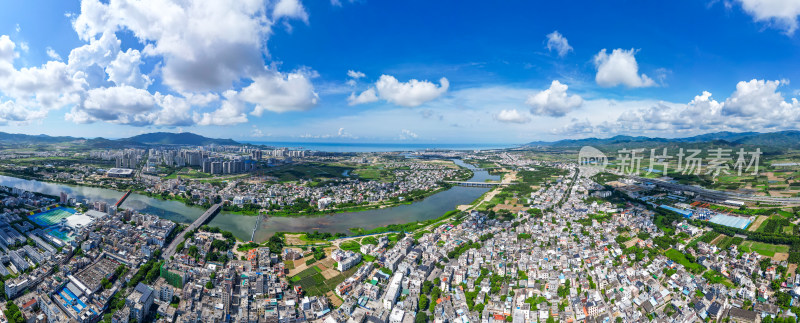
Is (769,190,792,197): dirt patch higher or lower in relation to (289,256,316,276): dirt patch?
higher

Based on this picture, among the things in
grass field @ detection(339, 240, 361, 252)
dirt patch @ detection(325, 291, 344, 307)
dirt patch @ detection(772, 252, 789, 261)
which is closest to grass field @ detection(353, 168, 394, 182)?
grass field @ detection(339, 240, 361, 252)

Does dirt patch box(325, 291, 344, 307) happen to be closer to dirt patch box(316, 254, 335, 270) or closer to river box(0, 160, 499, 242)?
dirt patch box(316, 254, 335, 270)

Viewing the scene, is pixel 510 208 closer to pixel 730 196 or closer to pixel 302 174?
pixel 730 196

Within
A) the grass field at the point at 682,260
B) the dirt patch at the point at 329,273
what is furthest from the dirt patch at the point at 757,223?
the dirt patch at the point at 329,273

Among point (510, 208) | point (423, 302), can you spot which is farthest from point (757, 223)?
point (423, 302)

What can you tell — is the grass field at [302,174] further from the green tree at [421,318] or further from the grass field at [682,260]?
the grass field at [682,260]

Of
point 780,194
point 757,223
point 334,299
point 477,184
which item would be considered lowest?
point 334,299
